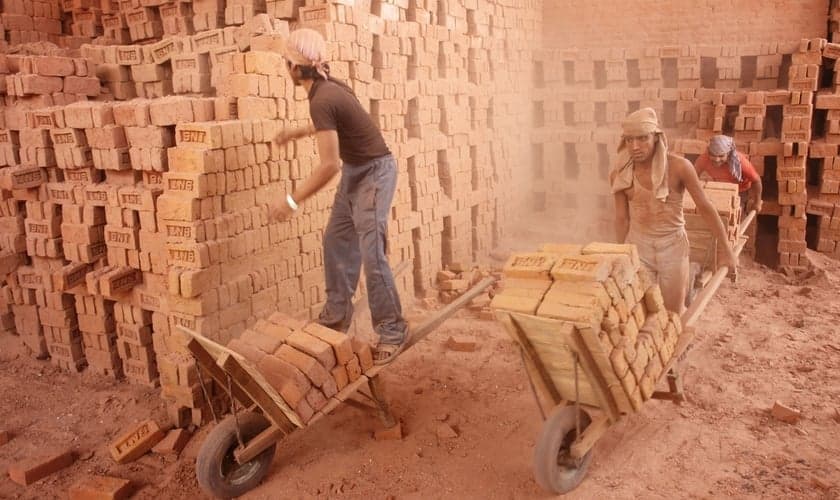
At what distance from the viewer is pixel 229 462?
4027 millimetres

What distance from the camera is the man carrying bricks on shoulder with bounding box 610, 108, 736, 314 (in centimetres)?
465

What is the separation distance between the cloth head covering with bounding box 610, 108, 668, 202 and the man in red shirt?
103 inches

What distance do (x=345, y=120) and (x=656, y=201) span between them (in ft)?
7.88

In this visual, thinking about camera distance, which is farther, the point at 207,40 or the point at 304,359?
the point at 207,40

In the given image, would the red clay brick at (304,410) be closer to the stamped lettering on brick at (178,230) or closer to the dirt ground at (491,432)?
the dirt ground at (491,432)

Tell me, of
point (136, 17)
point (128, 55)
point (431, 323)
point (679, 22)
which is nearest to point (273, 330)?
point (431, 323)

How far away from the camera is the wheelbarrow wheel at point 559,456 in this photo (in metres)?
3.59

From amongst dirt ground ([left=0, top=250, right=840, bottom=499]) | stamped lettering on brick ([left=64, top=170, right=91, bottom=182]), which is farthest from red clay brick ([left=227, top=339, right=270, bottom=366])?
stamped lettering on brick ([left=64, top=170, right=91, bottom=182])

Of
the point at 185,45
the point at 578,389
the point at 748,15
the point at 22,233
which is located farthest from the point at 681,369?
the point at 748,15

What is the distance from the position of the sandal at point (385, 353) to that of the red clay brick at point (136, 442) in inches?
70.8

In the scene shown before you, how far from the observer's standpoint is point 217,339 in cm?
488

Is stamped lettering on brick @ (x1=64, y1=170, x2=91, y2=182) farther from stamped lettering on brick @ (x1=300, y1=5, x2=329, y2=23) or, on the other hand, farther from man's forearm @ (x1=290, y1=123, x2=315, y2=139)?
stamped lettering on brick @ (x1=300, y1=5, x2=329, y2=23)

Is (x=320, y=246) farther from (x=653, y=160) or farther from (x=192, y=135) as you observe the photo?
(x=653, y=160)

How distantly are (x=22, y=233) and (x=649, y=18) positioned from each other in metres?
9.30
